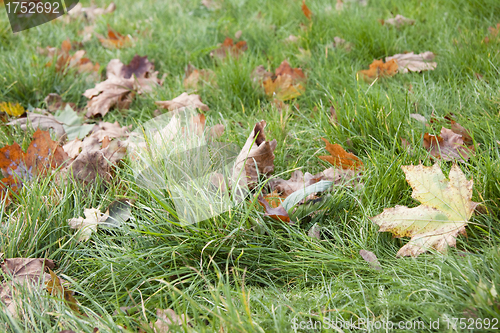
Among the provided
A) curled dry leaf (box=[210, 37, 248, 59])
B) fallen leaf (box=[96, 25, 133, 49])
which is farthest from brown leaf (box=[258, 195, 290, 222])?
fallen leaf (box=[96, 25, 133, 49])

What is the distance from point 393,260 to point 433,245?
0.15 metres

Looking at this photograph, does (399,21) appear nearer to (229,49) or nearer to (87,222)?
(229,49)

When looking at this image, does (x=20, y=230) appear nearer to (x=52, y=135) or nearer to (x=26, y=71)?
(x=52, y=135)

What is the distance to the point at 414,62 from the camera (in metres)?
2.56

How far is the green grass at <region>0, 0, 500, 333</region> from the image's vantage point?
3.80 feet

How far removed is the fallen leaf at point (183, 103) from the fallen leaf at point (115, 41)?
1.35m

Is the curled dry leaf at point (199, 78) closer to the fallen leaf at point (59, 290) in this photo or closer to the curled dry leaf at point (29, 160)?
the curled dry leaf at point (29, 160)

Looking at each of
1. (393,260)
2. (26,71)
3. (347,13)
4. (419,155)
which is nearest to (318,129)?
(419,155)

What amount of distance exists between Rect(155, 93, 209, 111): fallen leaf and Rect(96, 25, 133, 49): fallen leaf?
135cm

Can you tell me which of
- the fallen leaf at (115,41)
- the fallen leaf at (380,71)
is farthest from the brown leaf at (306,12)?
the fallen leaf at (115,41)

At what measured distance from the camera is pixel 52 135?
7.26ft

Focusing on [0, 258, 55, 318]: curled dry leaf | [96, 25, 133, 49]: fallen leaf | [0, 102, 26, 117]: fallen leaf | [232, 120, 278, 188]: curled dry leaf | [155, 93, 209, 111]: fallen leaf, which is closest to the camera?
[0, 258, 55, 318]: curled dry leaf

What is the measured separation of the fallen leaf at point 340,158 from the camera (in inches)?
70.1

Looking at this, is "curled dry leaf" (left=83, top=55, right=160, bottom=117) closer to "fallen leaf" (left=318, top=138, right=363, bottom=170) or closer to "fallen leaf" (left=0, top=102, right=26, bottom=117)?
"fallen leaf" (left=0, top=102, right=26, bottom=117)
